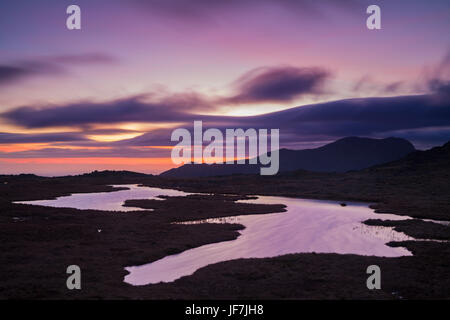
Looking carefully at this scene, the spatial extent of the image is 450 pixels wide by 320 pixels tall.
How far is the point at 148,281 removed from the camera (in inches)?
955

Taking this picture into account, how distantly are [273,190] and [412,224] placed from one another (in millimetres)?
60625

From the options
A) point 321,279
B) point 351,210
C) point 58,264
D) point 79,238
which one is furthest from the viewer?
point 351,210

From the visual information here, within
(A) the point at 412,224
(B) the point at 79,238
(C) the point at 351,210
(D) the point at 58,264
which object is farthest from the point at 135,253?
Result: (C) the point at 351,210

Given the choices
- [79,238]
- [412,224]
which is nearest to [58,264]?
[79,238]

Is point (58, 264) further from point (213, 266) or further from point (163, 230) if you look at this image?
point (163, 230)

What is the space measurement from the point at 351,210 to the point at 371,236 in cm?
2451

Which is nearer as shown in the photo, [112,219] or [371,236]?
[371,236]

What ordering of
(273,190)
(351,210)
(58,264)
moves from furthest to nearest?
(273,190), (351,210), (58,264)

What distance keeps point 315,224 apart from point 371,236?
9.36 metres

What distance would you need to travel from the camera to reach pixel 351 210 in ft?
207

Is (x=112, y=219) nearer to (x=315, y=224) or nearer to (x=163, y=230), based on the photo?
(x=163, y=230)

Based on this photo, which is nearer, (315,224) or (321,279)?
(321,279)

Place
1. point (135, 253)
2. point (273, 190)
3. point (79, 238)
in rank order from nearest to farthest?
point (135, 253)
point (79, 238)
point (273, 190)
